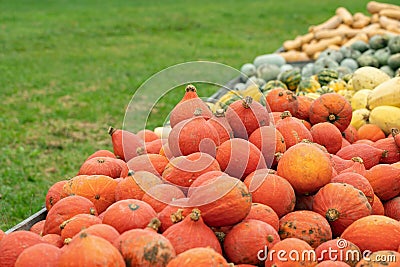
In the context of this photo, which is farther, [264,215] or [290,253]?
[264,215]

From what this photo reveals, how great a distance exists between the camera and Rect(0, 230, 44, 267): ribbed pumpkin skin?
1828mm

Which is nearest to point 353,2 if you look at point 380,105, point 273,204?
point 380,105


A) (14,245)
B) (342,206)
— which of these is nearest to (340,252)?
(342,206)

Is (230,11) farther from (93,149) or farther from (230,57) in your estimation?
(93,149)

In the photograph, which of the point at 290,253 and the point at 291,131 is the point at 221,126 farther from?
the point at 290,253

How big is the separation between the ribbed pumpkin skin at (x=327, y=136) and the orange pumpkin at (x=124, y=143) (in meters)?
0.90

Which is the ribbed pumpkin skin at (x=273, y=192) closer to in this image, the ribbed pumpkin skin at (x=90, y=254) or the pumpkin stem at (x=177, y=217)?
the pumpkin stem at (x=177, y=217)

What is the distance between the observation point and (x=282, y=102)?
293 cm

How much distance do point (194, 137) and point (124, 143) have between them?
0.63m

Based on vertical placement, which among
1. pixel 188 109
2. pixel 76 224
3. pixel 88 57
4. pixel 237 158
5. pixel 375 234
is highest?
pixel 188 109

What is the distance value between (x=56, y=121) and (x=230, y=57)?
4.76 meters

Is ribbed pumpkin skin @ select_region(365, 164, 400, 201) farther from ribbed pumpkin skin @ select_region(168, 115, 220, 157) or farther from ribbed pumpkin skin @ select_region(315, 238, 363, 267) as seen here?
ribbed pumpkin skin @ select_region(168, 115, 220, 157)

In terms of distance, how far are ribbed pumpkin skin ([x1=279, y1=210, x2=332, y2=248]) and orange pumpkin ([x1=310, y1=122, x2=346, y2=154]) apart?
80 centimetres

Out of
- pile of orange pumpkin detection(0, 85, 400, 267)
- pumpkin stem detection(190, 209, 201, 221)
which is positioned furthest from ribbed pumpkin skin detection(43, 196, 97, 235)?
pumpkin stem detection(190, 209, 201, 221)
